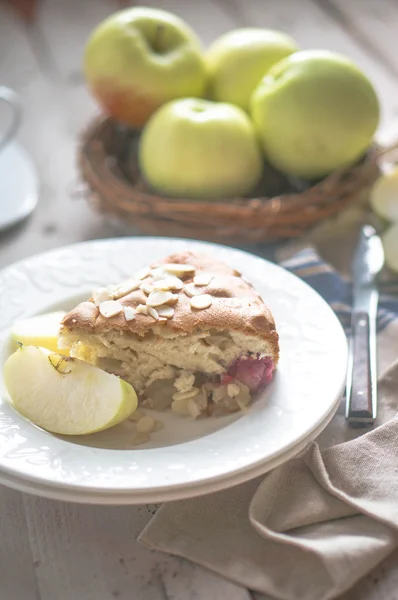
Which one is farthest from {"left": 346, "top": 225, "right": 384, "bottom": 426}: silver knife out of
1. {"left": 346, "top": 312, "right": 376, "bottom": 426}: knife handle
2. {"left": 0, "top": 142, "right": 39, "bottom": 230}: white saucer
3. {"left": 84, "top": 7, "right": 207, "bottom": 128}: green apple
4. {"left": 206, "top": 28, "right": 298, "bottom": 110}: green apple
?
{"left": 0, "top": 142, "right": 39, "bottom": 230}: white saucer

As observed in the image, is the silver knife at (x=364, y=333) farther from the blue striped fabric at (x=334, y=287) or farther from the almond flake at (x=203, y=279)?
the almond flake at (x=203, y=279)

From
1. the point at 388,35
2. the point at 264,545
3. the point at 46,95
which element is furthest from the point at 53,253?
the point at 388,35

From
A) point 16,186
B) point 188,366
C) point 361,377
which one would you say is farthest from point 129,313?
point 16,186

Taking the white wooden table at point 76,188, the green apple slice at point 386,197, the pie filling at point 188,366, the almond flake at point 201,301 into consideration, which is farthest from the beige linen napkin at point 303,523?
the green apple slice at point 386,197

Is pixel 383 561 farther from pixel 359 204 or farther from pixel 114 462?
pixel 359 204

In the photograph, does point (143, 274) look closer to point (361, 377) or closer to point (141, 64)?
point (361, 377)

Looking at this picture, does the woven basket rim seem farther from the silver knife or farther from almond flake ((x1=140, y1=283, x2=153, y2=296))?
almond flake ((x1=140, y1=283, x2=153, y2=296))
